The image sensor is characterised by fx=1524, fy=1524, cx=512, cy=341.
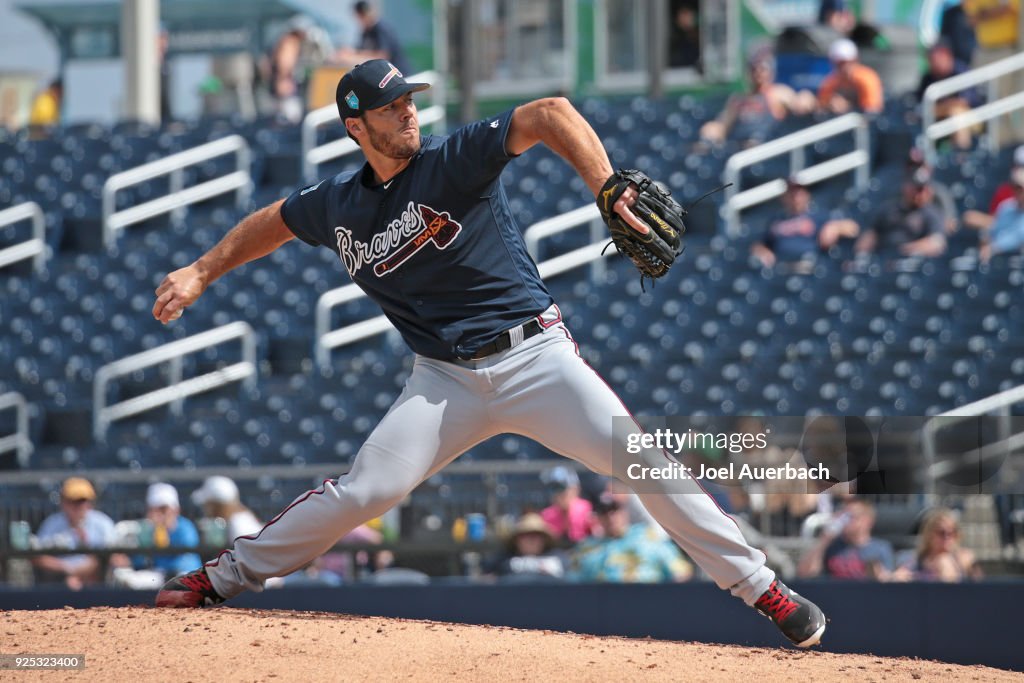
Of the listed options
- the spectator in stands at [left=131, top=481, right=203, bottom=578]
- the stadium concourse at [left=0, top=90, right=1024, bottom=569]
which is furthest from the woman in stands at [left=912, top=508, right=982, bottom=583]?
the spectator in stands at [left=131, top=481, right=203, bottom=578]

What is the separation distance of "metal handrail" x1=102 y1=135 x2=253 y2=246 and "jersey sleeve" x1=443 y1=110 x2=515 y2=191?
31.0 ft

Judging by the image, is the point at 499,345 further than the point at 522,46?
No

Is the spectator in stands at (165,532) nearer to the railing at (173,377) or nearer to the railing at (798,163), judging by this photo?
the railing at (173,377)

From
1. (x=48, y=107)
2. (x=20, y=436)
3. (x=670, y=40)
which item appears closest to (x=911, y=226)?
(x=20, y=436)

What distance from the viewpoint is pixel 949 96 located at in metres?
13.5

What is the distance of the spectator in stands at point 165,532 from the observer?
8859 millimetres

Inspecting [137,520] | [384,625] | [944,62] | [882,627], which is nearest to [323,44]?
[944,62]

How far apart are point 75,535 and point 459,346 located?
507cm

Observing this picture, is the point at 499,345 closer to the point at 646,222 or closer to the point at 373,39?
the point at 646,222

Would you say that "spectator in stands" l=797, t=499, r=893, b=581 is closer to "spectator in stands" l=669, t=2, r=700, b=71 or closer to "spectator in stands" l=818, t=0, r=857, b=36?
"spectator in stands" l=818, t=0, r=857, b=36

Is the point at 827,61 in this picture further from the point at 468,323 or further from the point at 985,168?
the point at 468,323

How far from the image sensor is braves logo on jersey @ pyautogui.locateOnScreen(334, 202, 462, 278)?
4816mm

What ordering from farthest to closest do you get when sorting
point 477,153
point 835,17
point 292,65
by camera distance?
point 292,65 → point 835,17 → point 477,153

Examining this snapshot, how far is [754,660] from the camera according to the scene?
5.13 m
